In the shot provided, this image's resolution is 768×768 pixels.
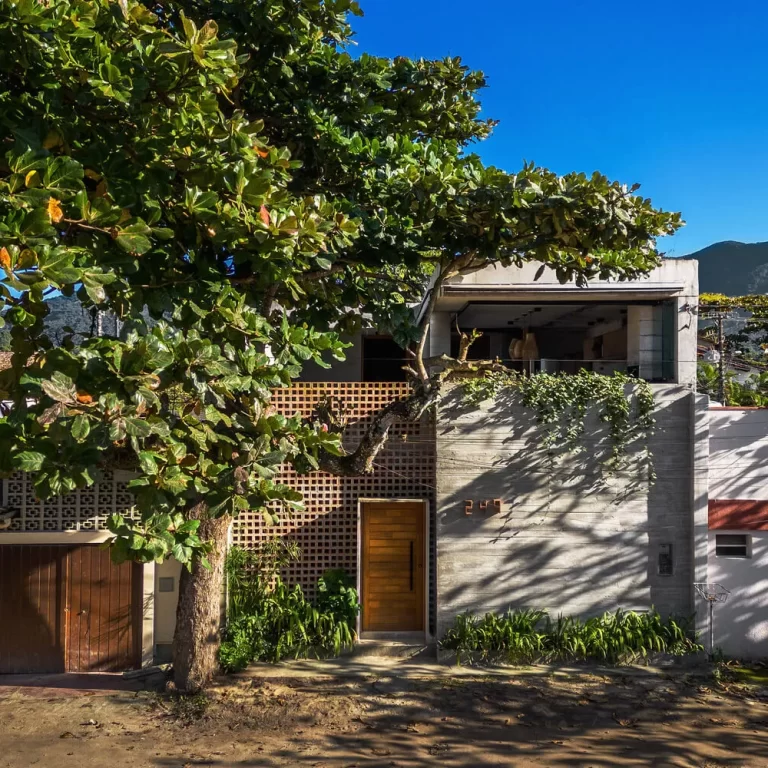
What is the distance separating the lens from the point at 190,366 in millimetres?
4113

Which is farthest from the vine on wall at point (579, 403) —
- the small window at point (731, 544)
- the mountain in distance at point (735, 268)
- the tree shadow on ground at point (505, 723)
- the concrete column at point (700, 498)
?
the mountain in distance at point (735, 268)

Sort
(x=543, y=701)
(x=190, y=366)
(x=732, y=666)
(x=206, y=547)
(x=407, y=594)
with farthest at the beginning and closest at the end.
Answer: (x=407, y=594), (x=732, y=666), (x=543, y=701), (x=206, y=547), (x=190, y=366)

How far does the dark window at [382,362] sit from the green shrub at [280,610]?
543 centimetres

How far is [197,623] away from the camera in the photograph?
23.8 feet

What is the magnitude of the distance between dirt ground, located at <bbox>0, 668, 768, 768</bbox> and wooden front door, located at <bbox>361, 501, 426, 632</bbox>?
99cm

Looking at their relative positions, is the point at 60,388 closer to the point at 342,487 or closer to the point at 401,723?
the point at 401,723

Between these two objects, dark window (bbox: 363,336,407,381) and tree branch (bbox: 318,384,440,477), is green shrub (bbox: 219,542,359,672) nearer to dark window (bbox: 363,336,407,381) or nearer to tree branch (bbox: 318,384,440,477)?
tree branch (bbox: 318,384,440,477)

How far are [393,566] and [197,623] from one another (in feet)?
8.74

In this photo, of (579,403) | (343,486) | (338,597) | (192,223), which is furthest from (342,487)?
(192,223)

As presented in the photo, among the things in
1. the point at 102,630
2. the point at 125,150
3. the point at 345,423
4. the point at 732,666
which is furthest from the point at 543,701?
the point at 125,150

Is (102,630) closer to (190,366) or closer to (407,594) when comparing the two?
(407,594)

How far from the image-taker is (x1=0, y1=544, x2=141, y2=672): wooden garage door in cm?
804

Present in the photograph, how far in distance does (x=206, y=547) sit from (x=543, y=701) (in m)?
4.62

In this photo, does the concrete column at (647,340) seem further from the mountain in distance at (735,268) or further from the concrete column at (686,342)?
the mountain in distance at (735,268)
